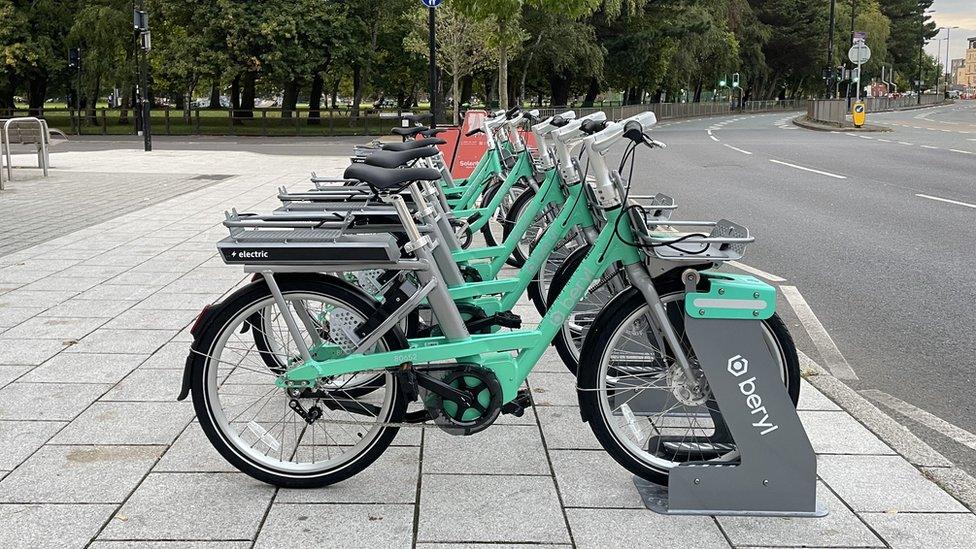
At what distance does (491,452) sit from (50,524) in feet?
5.15

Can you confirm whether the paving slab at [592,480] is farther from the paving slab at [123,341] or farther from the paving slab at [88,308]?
the paving slab at [88,308]

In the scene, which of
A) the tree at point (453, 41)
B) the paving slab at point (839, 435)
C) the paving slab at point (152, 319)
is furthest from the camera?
the tree at point (453, 41)

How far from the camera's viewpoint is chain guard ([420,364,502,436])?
3527 mm

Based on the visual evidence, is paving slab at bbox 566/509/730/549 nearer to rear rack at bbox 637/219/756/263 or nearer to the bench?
rear rack at bbox 637/219/756/263

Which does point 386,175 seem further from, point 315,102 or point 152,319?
point 315,102

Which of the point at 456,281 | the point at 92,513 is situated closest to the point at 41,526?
the point at 92,513

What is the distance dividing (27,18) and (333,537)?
43.2 metres

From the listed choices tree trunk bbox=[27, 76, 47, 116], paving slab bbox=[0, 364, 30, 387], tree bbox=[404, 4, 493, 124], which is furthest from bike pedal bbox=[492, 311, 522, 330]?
tree trunk bbox=[27, 76, 47, 116]

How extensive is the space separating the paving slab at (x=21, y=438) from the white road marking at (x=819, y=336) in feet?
12.4

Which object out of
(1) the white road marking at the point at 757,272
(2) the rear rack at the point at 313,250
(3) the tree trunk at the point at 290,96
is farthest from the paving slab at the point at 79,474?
(3) the tree trunk at the point at 290,96

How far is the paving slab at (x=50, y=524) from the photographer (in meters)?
3.09

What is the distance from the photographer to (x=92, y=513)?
10.9ft

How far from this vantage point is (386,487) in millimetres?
3562

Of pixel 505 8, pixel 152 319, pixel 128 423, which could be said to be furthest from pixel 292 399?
pixel 505 8
